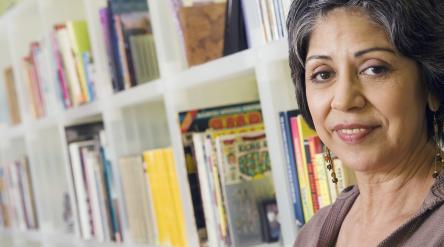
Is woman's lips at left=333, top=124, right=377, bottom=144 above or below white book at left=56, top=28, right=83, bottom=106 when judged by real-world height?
below

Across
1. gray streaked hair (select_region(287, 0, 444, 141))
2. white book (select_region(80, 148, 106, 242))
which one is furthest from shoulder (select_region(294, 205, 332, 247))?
white book (select_region(80, 148, 106, 242))

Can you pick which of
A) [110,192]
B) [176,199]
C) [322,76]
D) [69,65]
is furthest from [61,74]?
[322,76]

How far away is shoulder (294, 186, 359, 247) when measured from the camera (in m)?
1.30

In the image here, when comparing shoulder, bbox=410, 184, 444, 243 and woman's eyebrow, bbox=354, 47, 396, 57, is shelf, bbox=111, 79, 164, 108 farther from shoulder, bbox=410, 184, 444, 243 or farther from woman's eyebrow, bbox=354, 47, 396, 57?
shoulder, bbox=410, 184, 444, 243

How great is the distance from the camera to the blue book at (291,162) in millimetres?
1492

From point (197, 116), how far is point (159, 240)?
0.51 metres

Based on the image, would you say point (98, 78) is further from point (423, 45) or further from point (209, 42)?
point (423, 45)

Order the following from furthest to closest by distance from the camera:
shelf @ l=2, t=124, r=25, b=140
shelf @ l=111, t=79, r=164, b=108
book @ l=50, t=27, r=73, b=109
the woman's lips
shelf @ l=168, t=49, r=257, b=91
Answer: shelf @ l=2, t=124, r=25, b=140 → book @ l=50, t=27, r=73, b=109 → shelf @ l=111, t=79, r=164, b=108 → shelf @ l=168, t=49, r=257, b=91 → the woman's lips

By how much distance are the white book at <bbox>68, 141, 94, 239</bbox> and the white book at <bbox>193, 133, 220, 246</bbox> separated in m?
0.91

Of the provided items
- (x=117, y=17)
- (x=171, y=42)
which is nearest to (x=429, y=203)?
(x=171, y=42)

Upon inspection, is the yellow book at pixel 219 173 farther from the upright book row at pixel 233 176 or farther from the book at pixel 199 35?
the book at pixel 199 35

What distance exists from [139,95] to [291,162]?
2.42 feet

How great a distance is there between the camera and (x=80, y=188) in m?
2.64

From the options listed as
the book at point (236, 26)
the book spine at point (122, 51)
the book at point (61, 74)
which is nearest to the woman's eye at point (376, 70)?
the book at point (236, 26)
